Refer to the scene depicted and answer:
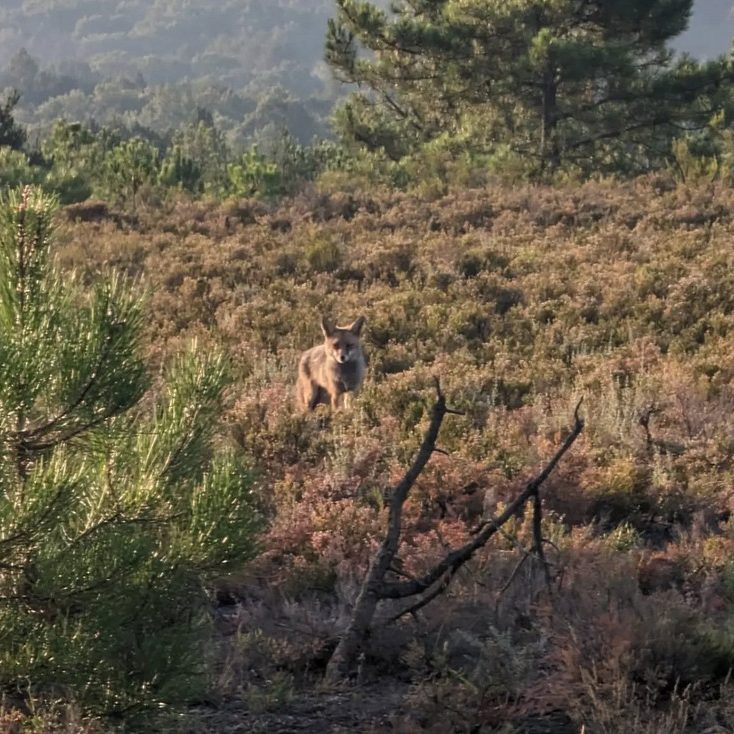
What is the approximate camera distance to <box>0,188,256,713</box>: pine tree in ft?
10.6

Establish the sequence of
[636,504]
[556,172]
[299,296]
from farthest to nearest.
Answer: [556,172] < [299,296] < [636,504]

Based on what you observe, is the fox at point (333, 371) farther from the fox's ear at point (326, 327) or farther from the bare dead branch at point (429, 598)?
the bare dead branch at point (429, 598)

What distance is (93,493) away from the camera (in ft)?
11.3

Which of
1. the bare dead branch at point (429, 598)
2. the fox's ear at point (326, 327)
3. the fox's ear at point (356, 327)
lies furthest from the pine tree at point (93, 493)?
the fox's ear at point (356, 327)

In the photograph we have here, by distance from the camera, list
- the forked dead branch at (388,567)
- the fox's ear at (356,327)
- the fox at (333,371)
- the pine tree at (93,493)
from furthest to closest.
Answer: the fox's ear at (356,327) < the fox at (333,371) < the forked dead branch at (388,567) < the pine tree at (93,493)

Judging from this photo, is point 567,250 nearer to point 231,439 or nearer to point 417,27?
point 231,439

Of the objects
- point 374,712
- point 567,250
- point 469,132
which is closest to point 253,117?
point 469,132

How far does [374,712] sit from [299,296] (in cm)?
1022

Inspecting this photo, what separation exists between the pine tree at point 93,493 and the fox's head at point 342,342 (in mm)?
5967

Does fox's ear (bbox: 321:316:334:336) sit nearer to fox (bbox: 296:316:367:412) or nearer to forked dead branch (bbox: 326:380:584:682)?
fox (bbox: 296:316:367:412)

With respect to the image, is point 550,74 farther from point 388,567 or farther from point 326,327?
point 388,567

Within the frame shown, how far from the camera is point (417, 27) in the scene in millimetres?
23859

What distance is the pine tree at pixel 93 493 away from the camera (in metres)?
3.24

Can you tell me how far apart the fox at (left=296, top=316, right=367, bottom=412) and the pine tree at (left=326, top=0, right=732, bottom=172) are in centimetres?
1426
